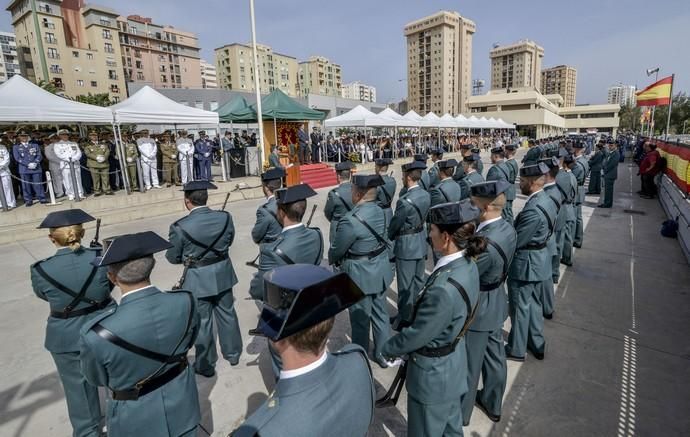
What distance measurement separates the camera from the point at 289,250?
3.09 m

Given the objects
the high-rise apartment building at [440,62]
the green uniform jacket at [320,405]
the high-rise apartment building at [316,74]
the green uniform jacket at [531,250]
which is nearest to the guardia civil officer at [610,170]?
the green uniform jacket at [531,250]


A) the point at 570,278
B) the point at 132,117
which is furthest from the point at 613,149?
the point at 132,117

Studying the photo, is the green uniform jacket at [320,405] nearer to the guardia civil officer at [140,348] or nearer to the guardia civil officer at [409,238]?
the guardia civil officer at [140,348]

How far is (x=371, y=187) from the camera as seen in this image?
366 centimetres

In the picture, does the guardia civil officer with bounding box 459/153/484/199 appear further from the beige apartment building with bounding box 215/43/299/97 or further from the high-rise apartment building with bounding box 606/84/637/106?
the high-rise apartment building with bounding box 606/84/637/106

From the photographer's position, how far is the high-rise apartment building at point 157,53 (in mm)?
81188

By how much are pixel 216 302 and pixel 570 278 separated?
564cm

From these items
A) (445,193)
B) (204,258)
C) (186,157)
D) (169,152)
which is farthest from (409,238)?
(169,152)

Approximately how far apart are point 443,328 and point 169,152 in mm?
12972

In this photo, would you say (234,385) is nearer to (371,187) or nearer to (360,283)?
(360,283)

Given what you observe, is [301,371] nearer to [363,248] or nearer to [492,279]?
[492,279]

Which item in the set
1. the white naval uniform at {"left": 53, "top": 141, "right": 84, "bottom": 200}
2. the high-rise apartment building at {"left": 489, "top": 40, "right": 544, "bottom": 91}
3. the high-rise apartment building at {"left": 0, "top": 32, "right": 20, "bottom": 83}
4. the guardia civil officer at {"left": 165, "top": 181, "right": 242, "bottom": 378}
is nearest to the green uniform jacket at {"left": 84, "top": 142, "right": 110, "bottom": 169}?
the white naval uniform at {"left": 53, "top": 141, "right": 84, "bottom": 200}

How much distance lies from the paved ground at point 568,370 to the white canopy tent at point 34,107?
429 centimetres

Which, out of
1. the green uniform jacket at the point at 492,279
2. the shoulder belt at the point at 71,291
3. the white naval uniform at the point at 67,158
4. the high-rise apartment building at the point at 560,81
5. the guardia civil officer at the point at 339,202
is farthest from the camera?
the high-rise apartment building at the point at 560,81
